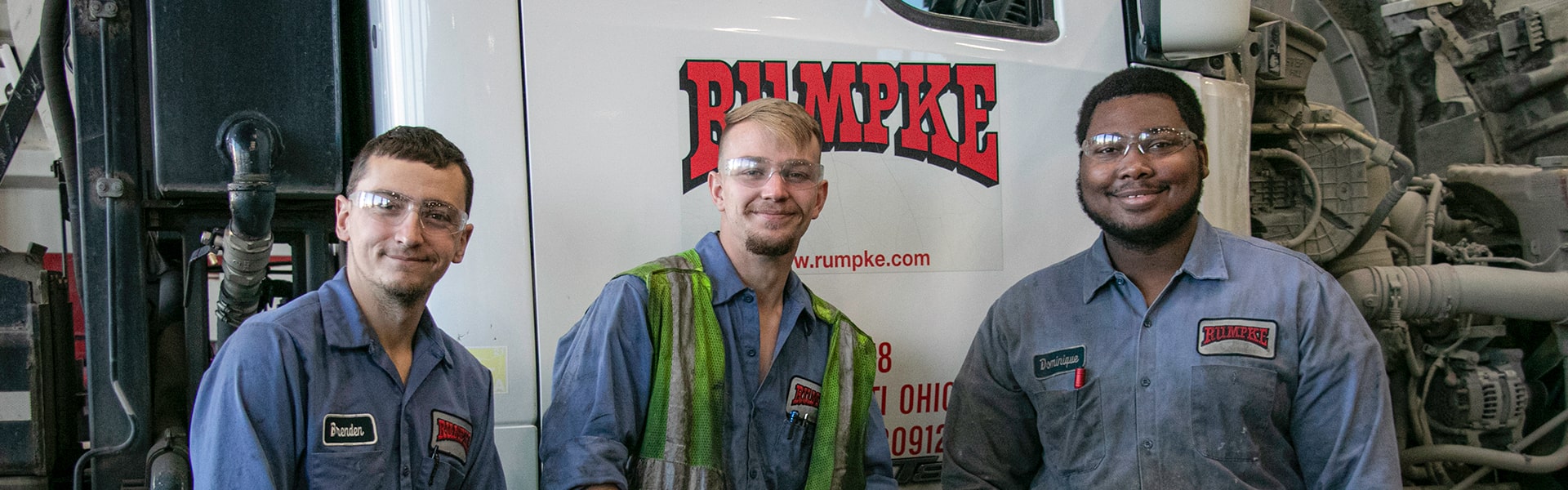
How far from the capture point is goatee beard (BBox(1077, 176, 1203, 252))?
2059 mm

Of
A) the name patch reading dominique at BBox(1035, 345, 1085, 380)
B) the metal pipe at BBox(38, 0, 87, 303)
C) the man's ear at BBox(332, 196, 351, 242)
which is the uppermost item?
the metal pipe at BBox(38, 0, 87, 303)

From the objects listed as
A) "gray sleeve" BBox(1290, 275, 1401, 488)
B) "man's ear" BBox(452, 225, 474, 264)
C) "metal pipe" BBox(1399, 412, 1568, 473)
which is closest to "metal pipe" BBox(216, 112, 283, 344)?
"man's ear" BBox(452, 225, 474, 264)

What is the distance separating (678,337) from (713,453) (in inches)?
8.7

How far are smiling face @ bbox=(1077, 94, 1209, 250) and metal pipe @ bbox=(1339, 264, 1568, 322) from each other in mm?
1952

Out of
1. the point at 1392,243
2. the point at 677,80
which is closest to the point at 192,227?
the point at 677,80

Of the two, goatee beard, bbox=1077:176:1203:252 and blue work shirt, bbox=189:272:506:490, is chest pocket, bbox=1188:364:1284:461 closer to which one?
goatee beard, bbox=1077:176:1203:252

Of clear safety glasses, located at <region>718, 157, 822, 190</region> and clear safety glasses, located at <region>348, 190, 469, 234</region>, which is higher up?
clear safety glasses, located at <region>718, 157, 822, 190</region>

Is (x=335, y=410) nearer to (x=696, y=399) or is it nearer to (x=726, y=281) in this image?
(x=696, y=399)

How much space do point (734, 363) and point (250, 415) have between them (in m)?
0.83

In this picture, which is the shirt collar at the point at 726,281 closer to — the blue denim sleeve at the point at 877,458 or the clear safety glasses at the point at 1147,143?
the blue denim sleeve at the point at 877,458

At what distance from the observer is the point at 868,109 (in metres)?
2.42

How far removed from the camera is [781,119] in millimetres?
2055

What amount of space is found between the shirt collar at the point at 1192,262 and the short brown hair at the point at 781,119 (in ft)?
1.92

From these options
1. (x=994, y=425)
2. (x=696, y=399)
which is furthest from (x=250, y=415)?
(x=994, y=425)
